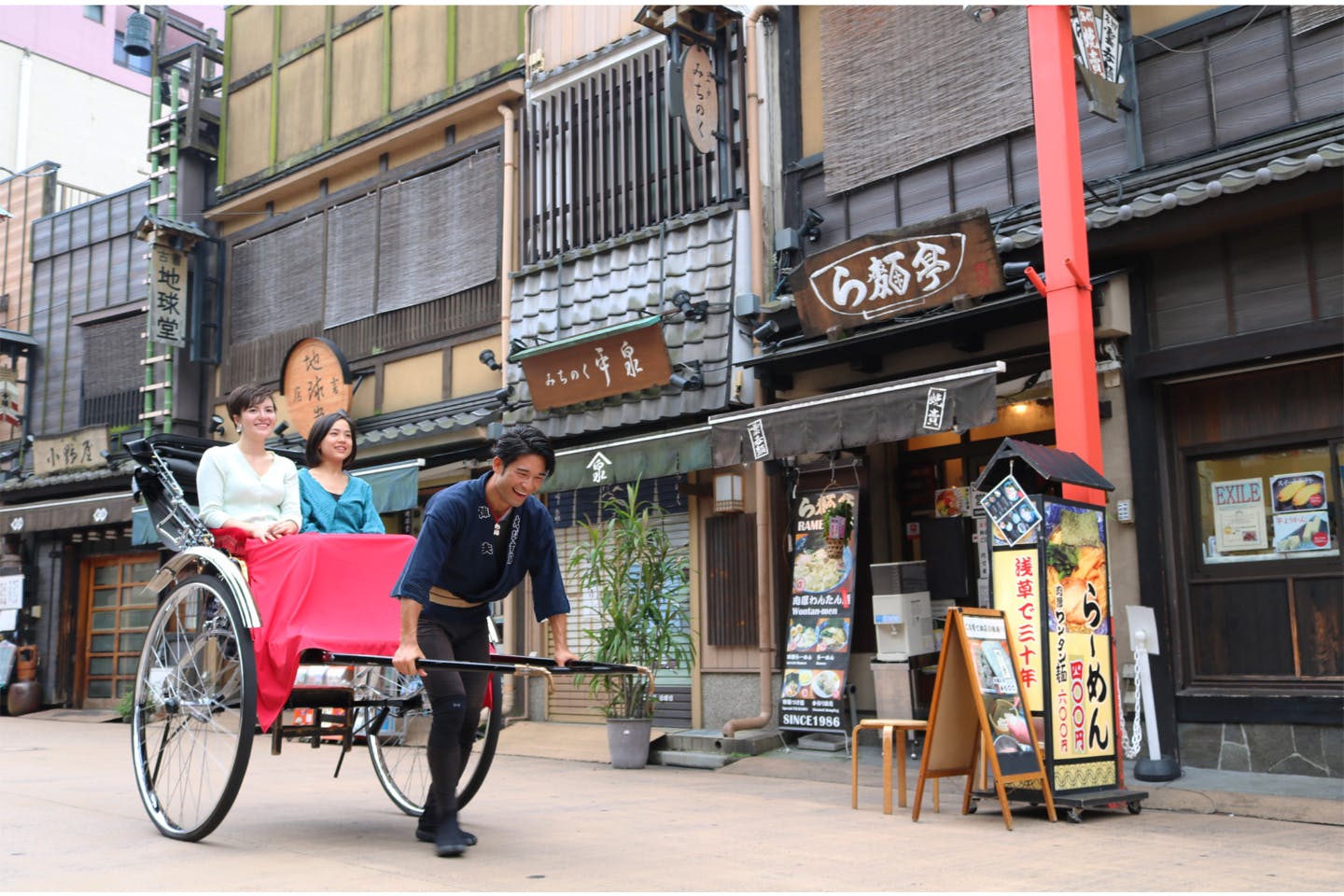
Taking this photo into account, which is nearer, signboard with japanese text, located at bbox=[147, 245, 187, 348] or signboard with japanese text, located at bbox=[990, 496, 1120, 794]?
signboard with japanese text, located at bbox=[990, 496, 1120, 794]

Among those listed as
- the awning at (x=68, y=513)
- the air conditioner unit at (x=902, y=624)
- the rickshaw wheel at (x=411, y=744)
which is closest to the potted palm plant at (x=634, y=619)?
the air conditioner unit at (x=902, y=624)

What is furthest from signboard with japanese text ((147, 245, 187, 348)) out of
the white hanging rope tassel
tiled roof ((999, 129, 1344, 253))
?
the white hanging rope tassel

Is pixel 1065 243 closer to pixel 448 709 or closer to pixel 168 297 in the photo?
pixel 448 709

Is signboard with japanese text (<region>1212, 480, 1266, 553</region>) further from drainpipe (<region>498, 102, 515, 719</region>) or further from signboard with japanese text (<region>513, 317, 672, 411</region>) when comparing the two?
drainpipe (<region>498, 102, 515, 719</region>)

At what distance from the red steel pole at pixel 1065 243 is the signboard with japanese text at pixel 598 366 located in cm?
536

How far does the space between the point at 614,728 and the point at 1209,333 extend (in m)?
6.18

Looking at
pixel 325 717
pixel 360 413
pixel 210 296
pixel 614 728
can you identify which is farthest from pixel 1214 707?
pixel 210 296

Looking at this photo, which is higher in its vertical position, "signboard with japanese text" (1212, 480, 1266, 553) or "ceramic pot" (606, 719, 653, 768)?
"signboard with japanese text" (1212, 480, 1266, 553)

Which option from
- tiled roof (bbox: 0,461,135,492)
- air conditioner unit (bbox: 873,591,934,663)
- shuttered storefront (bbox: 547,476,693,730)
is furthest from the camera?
tiled roof (bbox: 0,461,135,492)

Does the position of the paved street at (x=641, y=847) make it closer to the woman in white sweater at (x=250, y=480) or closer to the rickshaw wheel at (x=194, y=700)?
the rickshaw wheel at (x=194, y=700)

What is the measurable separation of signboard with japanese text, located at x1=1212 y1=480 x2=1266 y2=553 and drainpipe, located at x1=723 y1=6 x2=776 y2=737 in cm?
426

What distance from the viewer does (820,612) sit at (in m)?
11.0

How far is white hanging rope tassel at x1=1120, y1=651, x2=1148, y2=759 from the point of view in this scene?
859 centimetres

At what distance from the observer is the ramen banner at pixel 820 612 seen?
→ 1074 centimetres
